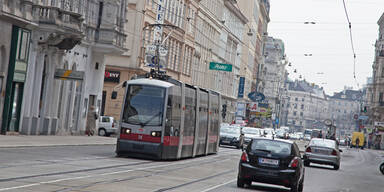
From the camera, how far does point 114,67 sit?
59281mm

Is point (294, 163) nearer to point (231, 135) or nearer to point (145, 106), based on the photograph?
point (145, 106)

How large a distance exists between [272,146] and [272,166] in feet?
2.20

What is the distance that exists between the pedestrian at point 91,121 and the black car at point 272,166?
29437 mm

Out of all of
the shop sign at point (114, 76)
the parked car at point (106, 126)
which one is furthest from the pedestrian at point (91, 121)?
the shop sign at point (114, 76)

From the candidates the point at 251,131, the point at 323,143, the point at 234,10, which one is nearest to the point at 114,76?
the point at 251,131

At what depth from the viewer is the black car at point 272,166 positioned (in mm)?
19891

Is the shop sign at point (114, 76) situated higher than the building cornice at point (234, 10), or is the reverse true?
the building cornice at point (234, 10)

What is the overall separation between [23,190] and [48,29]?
24.5 meters

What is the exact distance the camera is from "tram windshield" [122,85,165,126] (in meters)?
28.0

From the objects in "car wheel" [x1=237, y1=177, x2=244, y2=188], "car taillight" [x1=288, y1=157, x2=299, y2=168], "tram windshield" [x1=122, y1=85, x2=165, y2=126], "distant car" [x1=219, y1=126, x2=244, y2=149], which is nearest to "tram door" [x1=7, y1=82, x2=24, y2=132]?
"tram windshield" [x1=122, y1=85, x2=165, y2=126]

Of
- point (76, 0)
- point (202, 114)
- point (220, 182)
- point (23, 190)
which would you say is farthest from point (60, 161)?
point (76, 0)

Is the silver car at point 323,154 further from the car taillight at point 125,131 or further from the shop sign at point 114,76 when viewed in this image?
the shop sign at point 114,76

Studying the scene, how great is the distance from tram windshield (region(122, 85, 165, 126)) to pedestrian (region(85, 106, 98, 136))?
68.9ft

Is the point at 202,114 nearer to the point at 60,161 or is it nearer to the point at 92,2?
the point at 60,161
